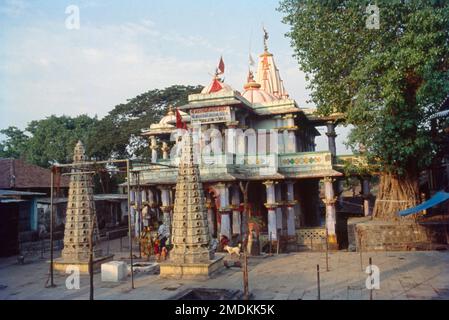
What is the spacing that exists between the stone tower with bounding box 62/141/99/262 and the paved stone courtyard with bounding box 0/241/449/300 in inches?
45.0

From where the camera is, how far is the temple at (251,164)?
864 inches

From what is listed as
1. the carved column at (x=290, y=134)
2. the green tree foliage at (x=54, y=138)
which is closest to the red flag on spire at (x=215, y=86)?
the carved column at (x=290, y=134)

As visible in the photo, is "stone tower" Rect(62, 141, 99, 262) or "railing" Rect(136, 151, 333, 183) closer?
"stone tower" Rect(62, 141, 99, 262)

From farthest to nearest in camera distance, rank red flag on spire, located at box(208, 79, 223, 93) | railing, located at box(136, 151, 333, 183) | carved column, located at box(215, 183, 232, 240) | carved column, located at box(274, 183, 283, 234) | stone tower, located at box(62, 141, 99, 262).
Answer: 1. red flag on spire, located at box(208, 79, 223, 93)
2. carved column, located at box(274, 183, 283, 234)
3. railing, located at box(136, 151, 333, 183)
4. carved column, located at box(215, 183, 232, 240)
5. stone tower, located at box(62, 141, 99, 262)

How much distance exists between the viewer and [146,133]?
95.4ft

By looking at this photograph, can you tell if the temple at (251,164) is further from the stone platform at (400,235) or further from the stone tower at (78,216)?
the stone tower at (78,216)

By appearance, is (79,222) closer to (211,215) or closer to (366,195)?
(211,215)

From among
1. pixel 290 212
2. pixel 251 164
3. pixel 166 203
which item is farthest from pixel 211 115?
pixel 290 212

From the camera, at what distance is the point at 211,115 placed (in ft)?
77.3

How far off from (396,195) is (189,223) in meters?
11.7

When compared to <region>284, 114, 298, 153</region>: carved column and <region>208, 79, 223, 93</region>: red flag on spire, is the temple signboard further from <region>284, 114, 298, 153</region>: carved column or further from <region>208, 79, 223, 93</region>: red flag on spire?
<region>284, 114, 298, 153</region>: carved column

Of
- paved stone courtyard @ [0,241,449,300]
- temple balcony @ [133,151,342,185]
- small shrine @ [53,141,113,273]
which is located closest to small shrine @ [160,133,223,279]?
paved stone courtyard @ [0,241,449,300]

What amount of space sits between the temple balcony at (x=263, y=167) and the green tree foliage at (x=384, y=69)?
268cm

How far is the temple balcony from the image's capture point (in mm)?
21828
